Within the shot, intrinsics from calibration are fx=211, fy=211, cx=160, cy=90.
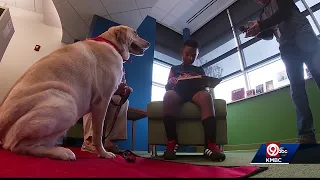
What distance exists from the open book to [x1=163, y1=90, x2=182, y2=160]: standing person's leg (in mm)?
113

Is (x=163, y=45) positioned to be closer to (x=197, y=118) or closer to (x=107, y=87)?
(x=197, y=118)

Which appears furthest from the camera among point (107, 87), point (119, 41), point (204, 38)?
point (204, 38)

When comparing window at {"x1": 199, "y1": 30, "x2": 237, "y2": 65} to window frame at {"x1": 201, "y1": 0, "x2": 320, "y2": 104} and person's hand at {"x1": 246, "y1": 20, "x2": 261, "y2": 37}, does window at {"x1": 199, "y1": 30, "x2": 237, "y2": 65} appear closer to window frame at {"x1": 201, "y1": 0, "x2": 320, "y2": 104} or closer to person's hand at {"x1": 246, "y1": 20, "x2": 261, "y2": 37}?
window frame at {"x1": 201, "y1": 0, "x2": 320, "y2": 104}

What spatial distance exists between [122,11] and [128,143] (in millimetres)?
2264

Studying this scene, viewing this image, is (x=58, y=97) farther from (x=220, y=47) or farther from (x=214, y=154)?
(x=220, y=47)

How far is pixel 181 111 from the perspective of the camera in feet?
6.44

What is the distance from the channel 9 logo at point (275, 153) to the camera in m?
1.08

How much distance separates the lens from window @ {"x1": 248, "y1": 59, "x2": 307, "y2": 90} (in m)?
3.55

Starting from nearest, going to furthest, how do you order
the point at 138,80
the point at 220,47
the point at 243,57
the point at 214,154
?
the point at 214,154 < the point at 138,80 < the point at 243,57 < the point at 220,47

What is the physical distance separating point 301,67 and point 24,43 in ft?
15.0

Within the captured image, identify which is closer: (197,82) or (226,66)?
(197,82)

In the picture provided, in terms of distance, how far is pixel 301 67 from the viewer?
1.79 meters

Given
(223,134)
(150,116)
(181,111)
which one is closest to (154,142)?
(150,116)

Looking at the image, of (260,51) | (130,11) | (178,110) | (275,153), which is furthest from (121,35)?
(260,51)
